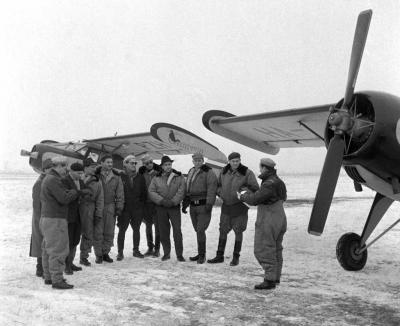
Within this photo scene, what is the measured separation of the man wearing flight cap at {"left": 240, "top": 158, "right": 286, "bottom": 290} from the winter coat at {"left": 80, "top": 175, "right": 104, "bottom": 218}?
2.64m

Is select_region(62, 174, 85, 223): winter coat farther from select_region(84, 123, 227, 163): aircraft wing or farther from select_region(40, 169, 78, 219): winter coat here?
select_region(84, 123, 227, 163): aircraft wing

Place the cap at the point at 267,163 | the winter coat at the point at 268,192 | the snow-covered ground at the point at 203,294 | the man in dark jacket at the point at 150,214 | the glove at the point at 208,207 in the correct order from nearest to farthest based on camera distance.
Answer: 1. the snow-covered ground at the point at 203,294
2. the winter coat at the point at 268,192
3. the cap at the point at 267,163
4. the glove at the point at 208,207
5. the man in dark jacket at the point at 150,214

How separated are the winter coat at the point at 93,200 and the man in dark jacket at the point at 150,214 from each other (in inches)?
44.0

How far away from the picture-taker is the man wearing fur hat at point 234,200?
22.2ft

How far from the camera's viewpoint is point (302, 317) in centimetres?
407

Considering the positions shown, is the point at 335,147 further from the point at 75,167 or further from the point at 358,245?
the point at 75,167

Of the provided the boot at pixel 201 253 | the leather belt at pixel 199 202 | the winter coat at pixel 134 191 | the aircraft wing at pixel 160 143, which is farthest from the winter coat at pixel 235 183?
the aircraft wing at pixel 160 143

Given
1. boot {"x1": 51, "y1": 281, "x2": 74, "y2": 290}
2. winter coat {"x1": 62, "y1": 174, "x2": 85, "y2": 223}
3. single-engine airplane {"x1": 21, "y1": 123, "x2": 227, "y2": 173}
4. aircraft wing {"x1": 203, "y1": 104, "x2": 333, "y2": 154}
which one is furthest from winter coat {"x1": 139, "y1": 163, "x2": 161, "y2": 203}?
single-engine airplane {"x1": 21, "y1": 123, "x2": 227, "y2": 173}

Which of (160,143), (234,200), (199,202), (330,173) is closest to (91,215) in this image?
(199,202)

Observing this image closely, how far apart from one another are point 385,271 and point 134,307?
447 cm

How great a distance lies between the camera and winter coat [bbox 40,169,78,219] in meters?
5.04

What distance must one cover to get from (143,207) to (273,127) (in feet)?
9.86

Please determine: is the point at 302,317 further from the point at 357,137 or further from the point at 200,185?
the point at 200,185

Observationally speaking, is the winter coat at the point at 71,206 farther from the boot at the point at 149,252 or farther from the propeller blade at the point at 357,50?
the propeller blade at the point at 357,50
